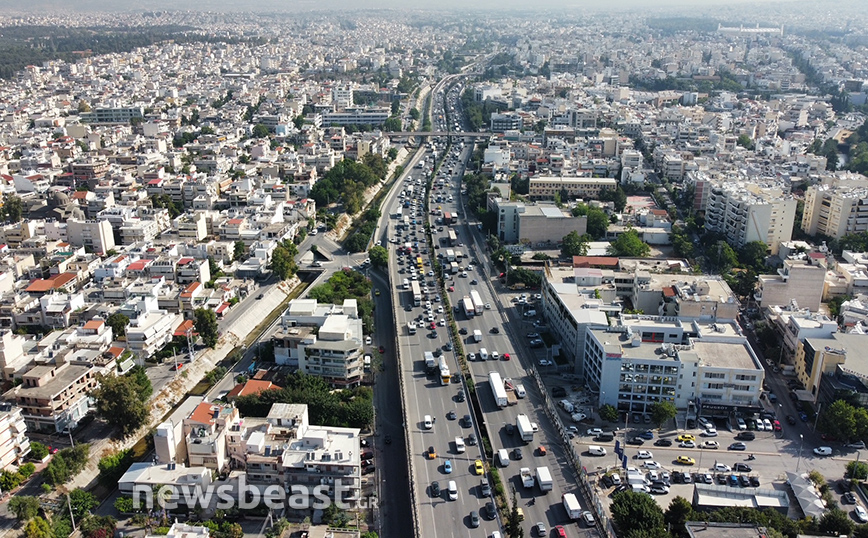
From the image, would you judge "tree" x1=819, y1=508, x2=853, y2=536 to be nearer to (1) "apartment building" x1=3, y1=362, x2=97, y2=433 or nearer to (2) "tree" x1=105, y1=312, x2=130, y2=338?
(1) "apartment building" x1=3, y1=362, x2=97, y2=433

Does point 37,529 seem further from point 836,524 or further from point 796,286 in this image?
point 796,286

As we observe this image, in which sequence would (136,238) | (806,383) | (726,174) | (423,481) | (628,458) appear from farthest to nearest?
(726,174) < (136,238) < (806,383) < (628,458) < (423,481)

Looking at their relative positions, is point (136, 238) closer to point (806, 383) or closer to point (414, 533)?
point (414, 533)

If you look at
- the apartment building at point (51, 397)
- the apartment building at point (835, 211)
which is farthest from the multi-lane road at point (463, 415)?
the apartment building at point (835, 211)

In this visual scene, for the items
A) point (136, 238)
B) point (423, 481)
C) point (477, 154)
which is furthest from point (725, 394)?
point (477, 154)

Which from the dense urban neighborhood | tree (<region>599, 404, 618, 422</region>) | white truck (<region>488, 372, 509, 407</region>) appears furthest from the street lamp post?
white truck (<region>488, 372, 509, 407</region>)

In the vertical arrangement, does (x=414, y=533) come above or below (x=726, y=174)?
below

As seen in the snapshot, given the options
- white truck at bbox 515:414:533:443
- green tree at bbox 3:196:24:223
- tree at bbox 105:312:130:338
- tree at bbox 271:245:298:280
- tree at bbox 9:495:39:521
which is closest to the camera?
tree at bbox 9:495:39:521
